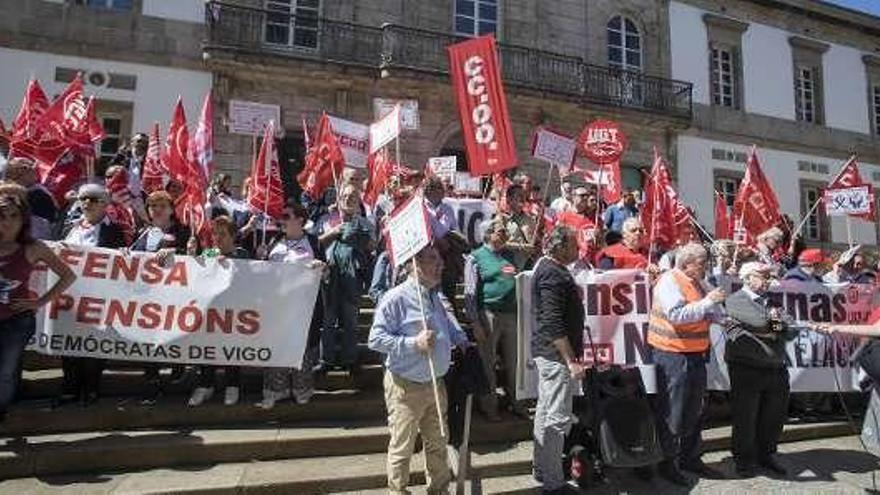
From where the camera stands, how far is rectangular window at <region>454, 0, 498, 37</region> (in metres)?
17.2

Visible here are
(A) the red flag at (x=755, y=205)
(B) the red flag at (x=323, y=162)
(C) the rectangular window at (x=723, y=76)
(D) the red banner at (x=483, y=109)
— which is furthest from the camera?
(C) the rectangular window at (x=723, y=76)

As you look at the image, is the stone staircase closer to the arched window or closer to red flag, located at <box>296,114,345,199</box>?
red flag, located at <box>296,114,345,199</box>

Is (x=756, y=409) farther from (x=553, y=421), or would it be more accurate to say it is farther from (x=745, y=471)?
(x=553, y=421)

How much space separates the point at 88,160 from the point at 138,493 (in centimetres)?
478

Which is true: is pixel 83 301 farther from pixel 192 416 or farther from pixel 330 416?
pixel 330 416

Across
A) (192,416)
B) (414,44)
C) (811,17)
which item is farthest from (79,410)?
(811,17)

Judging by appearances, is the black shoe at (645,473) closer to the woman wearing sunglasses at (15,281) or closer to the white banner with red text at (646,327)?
the white banner with red text at (646,327)

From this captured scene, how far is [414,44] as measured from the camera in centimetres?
1593

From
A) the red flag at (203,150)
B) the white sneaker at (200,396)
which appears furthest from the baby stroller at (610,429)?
the red flag at (203,150)

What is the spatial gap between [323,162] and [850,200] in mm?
8275

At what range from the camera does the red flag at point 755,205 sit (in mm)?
9375

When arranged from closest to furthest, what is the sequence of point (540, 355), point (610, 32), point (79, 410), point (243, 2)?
1. point (540, 355)
2. point (79, 410)
3. point (243, 2)
4. point (610, 32)

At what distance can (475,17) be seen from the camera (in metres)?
17.4

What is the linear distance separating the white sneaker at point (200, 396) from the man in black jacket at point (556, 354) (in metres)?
2.79
